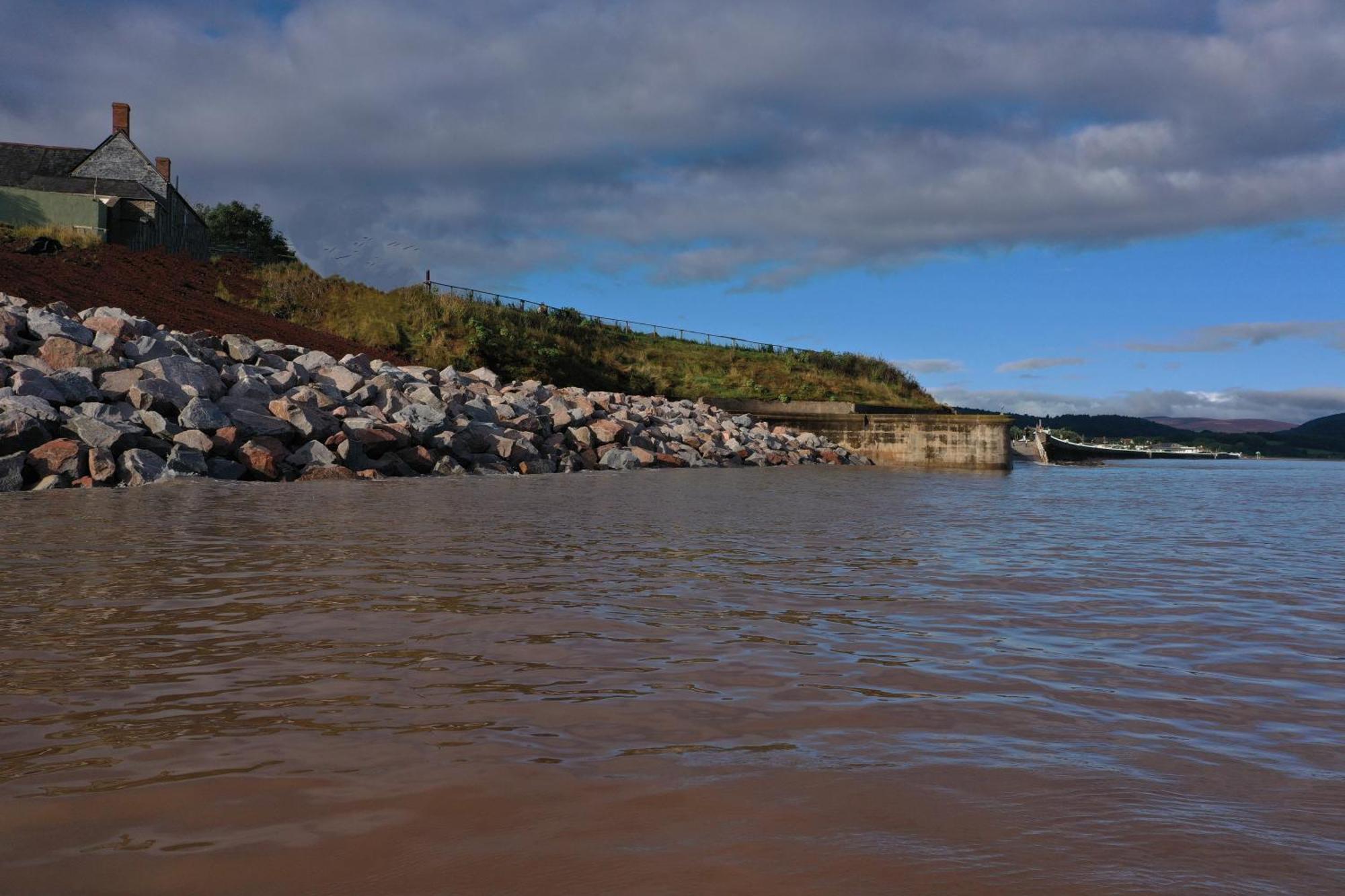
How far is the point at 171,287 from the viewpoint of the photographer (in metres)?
27.7

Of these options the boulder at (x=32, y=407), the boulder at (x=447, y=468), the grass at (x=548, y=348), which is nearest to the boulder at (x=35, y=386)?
the boulder at (x=32, y=407)

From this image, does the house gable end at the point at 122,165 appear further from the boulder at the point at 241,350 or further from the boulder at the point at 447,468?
the boulder at the point at 447,468

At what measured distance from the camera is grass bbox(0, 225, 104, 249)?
28.8 m

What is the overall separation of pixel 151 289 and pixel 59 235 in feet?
22.8

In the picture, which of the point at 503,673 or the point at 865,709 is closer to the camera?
the point at 865,709

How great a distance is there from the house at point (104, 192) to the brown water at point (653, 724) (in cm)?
3597

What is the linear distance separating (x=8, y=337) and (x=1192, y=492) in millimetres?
22101

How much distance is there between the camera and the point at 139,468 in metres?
12.6

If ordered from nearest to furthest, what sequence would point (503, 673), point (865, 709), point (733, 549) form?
point (865, 709) < point (503, 673) < point (733, 549)

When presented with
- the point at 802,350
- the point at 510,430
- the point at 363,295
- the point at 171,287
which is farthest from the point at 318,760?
the point at 802,350

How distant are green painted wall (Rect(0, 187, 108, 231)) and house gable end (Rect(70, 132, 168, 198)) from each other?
7.59m

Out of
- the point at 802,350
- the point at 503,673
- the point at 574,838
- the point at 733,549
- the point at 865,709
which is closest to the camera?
the point at 574,838

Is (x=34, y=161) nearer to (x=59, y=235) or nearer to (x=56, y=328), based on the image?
(x=59, y=235)

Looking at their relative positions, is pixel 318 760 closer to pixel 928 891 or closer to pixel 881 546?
pixel 928 891
